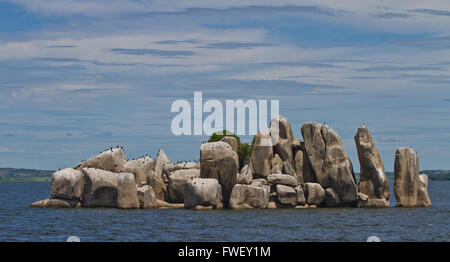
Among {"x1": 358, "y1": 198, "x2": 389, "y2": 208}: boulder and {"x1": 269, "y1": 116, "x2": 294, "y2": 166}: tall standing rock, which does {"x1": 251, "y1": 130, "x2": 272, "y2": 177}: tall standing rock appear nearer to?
{"x1": 269, "y1": 116, "x2": 294, "y2": 166}: tall standing rock

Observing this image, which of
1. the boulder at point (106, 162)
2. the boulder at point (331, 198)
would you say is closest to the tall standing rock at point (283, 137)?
the boulder at point (331, 198)

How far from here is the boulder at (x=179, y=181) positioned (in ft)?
235

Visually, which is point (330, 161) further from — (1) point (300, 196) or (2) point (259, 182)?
(2) point (259, 182)

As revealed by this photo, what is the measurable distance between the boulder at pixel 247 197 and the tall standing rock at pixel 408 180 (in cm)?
1635

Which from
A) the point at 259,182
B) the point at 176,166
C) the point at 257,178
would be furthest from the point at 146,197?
the point at 257,178

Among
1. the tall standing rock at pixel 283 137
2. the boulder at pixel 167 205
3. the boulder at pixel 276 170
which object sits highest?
the tall standing rock at pixel 283 137

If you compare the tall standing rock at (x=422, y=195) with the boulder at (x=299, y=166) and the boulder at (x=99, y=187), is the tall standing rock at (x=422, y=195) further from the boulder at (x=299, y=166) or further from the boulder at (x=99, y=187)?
the boulder at (x=99, y=187)

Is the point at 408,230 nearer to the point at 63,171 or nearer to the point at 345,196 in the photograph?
the point at 345,196

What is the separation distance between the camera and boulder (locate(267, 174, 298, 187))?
233 feet

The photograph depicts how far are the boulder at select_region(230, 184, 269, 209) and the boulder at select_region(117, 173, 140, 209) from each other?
971cm

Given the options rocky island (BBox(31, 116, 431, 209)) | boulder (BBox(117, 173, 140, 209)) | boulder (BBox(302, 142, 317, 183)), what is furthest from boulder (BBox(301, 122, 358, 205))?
boulder (BBox(117, 173, 140, 209))

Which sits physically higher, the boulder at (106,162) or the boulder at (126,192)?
the boulder at (106,162)

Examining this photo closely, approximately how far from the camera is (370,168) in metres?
73.8
